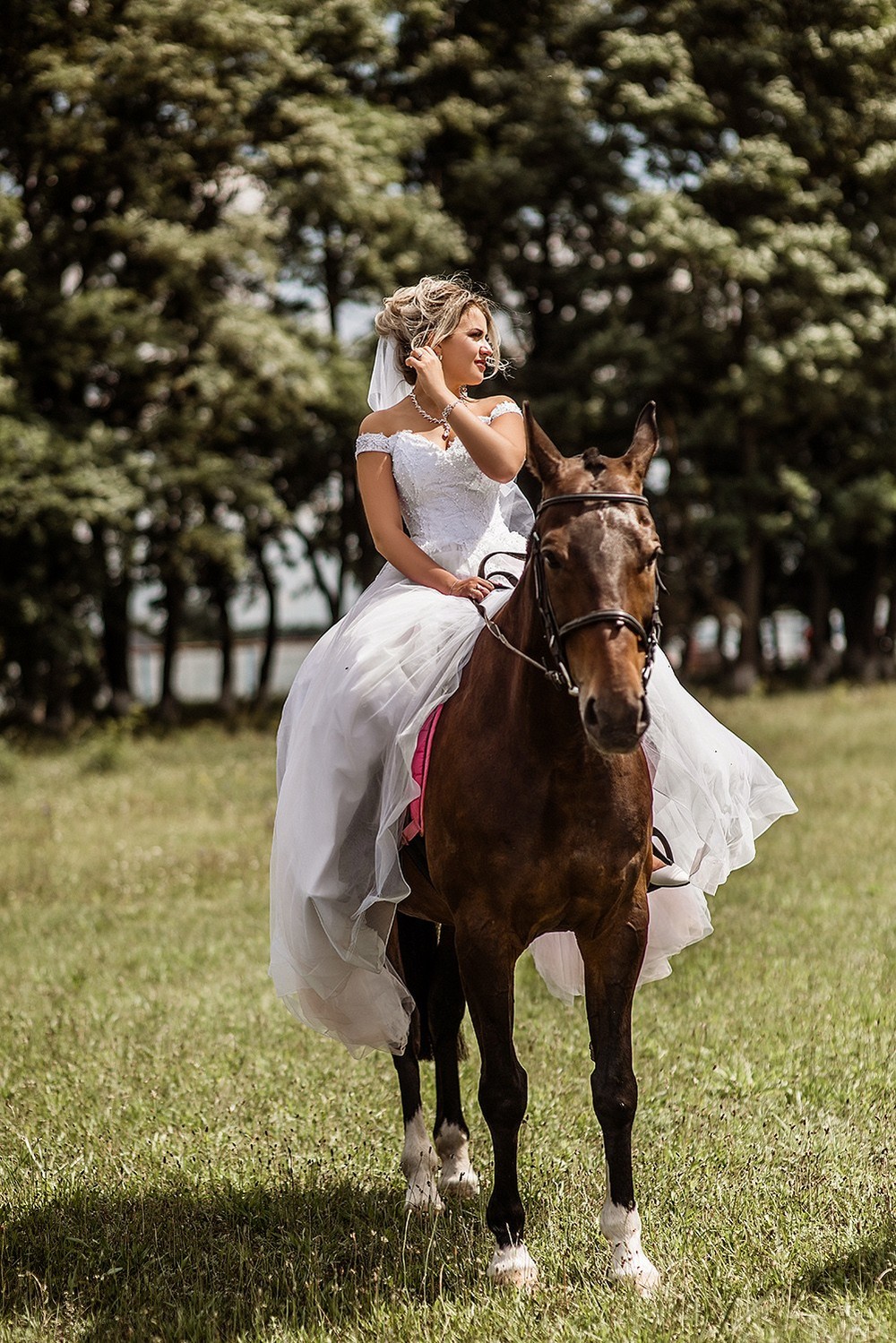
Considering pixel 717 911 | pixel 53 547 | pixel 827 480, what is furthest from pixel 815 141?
pixel 717 911

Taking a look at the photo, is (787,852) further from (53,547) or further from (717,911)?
(53,547)

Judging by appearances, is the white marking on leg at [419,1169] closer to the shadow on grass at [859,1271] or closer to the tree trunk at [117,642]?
the shadow on grass at [859,1271]

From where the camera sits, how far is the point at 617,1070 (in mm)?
4406

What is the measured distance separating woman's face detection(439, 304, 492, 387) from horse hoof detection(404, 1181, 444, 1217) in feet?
10.9

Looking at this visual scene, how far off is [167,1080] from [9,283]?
20.5 metres

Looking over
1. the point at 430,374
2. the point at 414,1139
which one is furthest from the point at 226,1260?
the point at 430,374

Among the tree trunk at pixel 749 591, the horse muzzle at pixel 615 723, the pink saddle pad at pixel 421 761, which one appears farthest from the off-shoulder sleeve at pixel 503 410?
the tree trunk at pixel 749 591

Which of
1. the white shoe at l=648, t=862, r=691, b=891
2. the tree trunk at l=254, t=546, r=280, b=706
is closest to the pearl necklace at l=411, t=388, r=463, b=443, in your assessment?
the white shoe at l=648, t=862, r=691, b=891

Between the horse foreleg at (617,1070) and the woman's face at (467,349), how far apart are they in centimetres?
236

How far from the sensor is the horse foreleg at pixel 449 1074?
543cm

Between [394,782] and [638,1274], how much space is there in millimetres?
1902

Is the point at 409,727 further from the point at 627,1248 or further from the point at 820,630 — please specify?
the point at 820,630

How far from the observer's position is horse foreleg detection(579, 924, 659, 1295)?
4.40 metres

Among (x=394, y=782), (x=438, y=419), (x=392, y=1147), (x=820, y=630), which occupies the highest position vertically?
(x=438, y=419)
